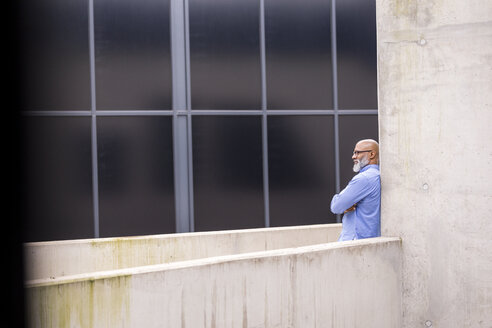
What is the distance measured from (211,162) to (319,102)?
2144mm

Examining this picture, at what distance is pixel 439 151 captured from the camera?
4898 mm

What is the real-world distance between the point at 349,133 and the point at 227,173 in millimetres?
2282

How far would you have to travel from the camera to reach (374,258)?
15.8 ft

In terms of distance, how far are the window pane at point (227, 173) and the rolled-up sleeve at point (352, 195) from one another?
5459 millimetres

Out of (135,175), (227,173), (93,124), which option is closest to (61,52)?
(93,124)

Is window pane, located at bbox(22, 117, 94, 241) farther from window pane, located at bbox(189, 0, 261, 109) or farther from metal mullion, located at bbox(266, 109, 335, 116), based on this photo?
metal mullion, located at bbox(266, 109, 335, 116)

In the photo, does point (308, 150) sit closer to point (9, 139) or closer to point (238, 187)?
point (238, 187)

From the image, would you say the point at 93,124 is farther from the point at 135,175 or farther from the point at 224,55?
the point at 224,55

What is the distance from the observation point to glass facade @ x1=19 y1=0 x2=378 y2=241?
33.7ft

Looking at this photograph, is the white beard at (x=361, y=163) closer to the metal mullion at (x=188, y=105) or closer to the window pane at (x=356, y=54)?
the metal mullion at (x=188, y=105)

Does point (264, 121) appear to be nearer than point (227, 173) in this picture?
No

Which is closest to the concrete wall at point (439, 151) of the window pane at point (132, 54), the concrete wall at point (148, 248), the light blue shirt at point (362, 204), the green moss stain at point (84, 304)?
the light blue shirt at point (362, 204)

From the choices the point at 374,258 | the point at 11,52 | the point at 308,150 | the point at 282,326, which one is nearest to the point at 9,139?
the point at 11,52

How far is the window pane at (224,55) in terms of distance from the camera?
10656mm
